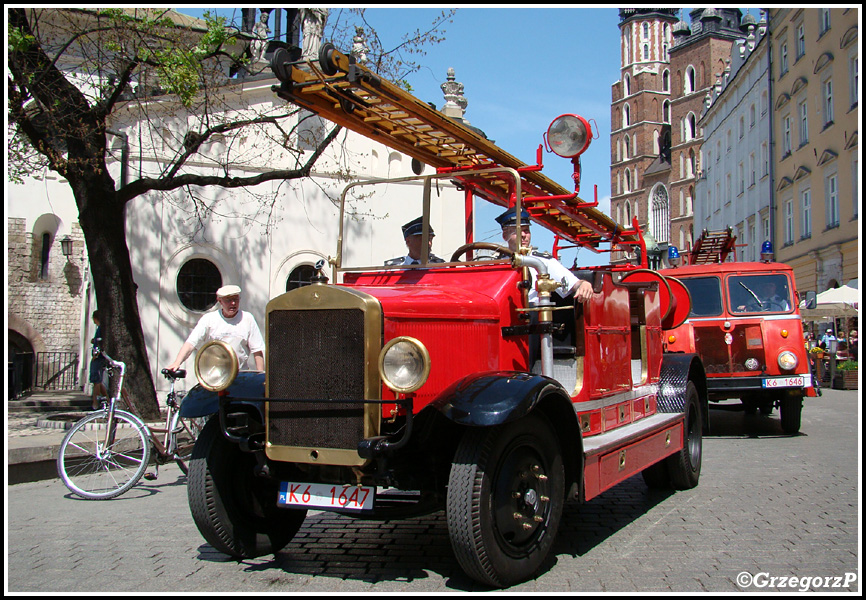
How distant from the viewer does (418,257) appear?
5719 mm

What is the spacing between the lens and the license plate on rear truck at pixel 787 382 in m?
10.7

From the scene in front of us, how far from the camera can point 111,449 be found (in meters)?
7.57

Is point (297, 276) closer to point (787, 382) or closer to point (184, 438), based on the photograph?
point (184, 438)

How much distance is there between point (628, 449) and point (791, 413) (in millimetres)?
6880

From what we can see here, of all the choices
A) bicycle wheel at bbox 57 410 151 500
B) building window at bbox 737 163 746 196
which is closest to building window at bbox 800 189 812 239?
building window at bbox 737 163 746 196

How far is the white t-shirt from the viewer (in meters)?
7.00

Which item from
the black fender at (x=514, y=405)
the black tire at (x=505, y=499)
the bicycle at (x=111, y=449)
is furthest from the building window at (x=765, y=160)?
the black tire at (x=505, y=499)

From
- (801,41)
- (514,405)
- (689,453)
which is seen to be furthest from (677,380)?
(801,41)

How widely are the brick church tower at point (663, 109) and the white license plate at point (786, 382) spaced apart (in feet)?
193

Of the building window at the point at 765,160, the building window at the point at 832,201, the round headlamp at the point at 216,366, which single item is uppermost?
the building window at the point at 765,160

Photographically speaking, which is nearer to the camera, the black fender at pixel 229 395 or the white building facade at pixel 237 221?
the black fender at pixel 229 395

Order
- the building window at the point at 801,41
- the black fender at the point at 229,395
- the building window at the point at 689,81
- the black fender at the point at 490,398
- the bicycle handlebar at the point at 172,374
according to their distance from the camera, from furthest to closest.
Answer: the building window at the point at 689,81 → the building window at the point at 801,41 → the bicycle handlebar at the point at 172,374 → the black fender at the point at 229,395 → the black fender at the point at 490,398

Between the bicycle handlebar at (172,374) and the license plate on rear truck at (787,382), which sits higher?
the bicycle handlebar at (172,374)

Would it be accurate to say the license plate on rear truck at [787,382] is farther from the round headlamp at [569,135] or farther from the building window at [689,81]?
the building window at [689,81]
